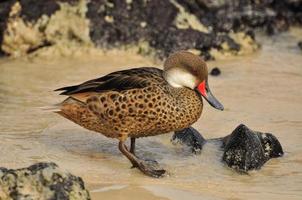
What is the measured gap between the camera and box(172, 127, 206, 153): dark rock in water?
685 centimetres

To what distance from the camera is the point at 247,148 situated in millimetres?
6430

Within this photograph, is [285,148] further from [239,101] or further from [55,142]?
[55,142]

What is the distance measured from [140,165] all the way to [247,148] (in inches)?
35.9

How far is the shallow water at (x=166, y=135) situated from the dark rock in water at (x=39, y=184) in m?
0.85

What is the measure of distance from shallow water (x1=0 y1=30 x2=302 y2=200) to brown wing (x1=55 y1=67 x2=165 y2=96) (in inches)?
23.9

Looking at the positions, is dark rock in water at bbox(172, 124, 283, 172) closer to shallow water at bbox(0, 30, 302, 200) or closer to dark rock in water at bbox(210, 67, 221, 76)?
shallow water at bbox(0, 30, 302, 200)

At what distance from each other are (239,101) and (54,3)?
3.01 meters

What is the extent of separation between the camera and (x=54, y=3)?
10008 mm

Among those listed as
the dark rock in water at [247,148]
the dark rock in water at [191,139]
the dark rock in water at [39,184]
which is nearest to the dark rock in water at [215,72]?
the dark rock in water at [191,139]

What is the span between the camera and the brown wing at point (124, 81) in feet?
20.5

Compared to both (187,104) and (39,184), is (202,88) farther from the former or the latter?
(39,184)

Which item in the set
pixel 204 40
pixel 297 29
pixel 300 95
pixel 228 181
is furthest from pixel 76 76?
pixel 297 29

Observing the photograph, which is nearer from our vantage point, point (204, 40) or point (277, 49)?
point (204, 40)

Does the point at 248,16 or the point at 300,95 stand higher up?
the point at 248,16
